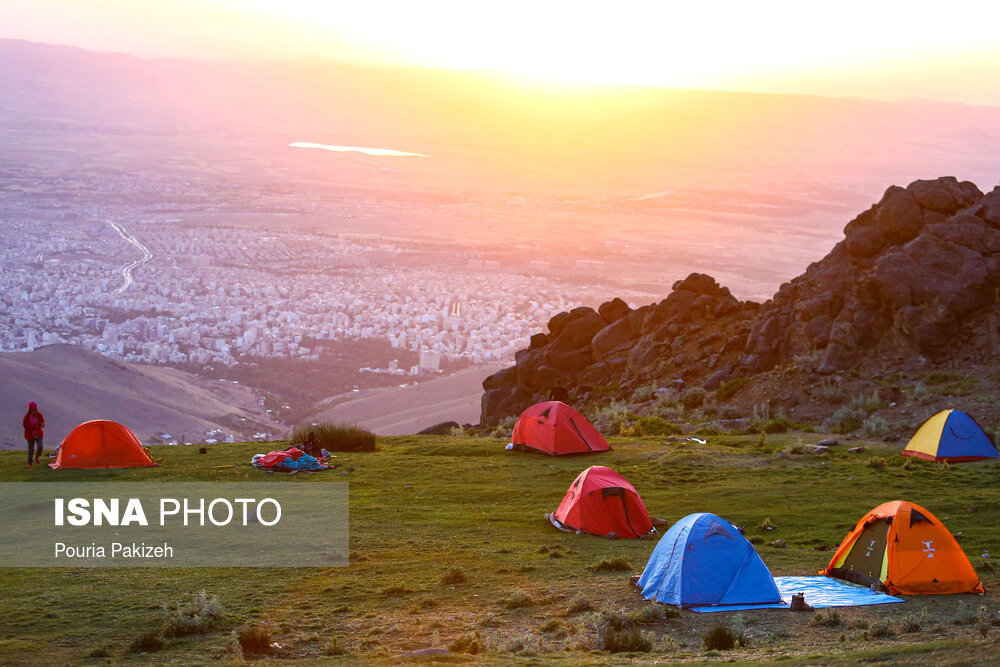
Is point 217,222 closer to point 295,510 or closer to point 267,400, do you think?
point 267,400

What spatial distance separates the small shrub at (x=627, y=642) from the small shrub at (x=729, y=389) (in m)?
21.5

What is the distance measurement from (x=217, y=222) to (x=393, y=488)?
10249cm

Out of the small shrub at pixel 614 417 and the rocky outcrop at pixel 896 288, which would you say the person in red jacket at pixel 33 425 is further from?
the rocky outcrop at pixel 896 288

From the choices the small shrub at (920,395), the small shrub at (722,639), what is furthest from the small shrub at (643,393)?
the small shrub at (722,639)

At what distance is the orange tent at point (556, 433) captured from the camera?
23.7 meters

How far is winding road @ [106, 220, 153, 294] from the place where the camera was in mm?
78369

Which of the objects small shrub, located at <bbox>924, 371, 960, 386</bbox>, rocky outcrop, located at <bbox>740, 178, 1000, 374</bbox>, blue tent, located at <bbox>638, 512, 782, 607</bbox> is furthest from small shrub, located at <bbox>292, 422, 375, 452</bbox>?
small shrub, located at <bbox>924, 371, 960, 386</bbox>

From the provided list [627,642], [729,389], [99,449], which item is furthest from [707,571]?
[729,389]

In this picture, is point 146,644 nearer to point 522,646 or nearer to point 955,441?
point 522,646

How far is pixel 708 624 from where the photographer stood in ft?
37.1

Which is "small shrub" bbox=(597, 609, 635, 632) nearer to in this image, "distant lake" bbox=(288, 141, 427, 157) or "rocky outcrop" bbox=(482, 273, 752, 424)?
"rocky outcrop" bbox=(482, 273, 752, 424)

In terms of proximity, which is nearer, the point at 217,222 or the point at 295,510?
the point at 295,510

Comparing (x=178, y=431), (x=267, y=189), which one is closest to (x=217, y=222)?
(x=267, y=189)

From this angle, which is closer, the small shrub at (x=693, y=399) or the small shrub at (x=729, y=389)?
the small shrub at (x=729, y=389)
